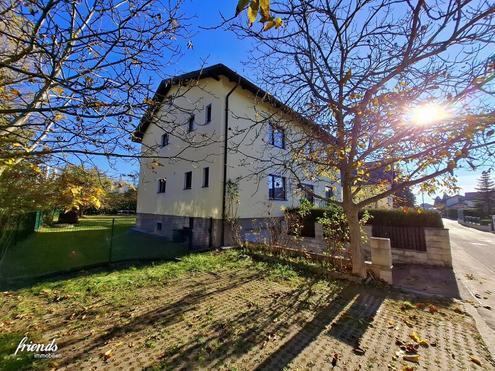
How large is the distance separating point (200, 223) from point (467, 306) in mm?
9254

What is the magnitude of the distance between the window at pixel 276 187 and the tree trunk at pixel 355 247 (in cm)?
728

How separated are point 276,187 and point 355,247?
789 centimetres

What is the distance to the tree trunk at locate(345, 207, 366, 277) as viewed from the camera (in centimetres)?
593

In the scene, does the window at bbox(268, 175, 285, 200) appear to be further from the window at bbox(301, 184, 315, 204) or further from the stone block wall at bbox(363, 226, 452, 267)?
the stone block wall at bbox(363, 226, 452, 267)

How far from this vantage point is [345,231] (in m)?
7.32

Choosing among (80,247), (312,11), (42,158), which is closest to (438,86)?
(312,11)

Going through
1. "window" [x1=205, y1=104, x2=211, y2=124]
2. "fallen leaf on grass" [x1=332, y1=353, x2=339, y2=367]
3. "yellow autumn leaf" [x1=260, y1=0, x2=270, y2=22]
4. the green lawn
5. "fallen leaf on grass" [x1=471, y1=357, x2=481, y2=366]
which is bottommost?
"fallen leaf on grass" [x1=471, y1=357, x2=481, y2=366]

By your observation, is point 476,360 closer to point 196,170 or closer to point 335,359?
point 335,359

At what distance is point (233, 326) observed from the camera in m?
3.64

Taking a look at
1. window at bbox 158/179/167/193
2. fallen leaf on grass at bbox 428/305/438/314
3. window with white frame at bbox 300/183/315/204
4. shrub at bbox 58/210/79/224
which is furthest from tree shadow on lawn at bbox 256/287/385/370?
shrub at bbox 58/210/79/224

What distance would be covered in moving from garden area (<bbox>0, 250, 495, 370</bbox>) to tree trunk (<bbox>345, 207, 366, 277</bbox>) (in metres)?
0.47

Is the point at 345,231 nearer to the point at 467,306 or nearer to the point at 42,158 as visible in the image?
the point at 467,306

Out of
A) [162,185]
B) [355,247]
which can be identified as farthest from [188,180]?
[355,247]

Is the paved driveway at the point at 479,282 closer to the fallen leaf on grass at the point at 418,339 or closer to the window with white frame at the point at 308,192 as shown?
the fallen leaf on grass at the point at 418,339
